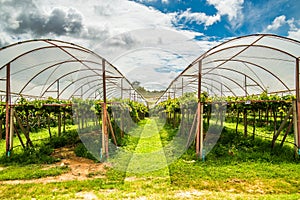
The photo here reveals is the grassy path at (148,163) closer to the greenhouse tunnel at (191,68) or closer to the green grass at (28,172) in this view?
the greenhouse tunnel at (191,68)

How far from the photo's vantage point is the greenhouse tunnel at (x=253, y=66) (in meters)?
9.01

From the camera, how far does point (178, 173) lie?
7.04m

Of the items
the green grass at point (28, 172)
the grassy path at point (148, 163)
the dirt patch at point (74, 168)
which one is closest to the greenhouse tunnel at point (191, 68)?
the grassy path at point (148, 163)

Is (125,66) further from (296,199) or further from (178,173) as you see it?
(296,199)

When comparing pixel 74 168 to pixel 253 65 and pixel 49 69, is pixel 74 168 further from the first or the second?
pixel 253 65

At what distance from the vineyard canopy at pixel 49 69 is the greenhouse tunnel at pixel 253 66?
4399mm

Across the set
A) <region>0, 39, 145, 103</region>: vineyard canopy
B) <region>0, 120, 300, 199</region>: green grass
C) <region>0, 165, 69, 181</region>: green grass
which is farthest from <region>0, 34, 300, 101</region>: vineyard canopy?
<region>0, 165, 69, 181</region>: green grass

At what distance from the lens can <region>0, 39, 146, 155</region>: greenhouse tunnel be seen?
9.08 m

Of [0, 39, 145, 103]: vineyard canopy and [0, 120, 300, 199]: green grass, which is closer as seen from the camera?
[0, 120, 300, 199]: green grass

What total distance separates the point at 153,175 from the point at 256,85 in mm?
11419

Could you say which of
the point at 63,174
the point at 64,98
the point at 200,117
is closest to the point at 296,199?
the point at 200,117

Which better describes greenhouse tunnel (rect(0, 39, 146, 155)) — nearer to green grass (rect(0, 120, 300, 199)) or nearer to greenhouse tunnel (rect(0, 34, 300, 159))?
greenhouse tunnel (rect(0, 34, 300, 159))

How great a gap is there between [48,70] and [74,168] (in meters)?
7.63

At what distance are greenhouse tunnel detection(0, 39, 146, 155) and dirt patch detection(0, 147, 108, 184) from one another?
2.03 meters
